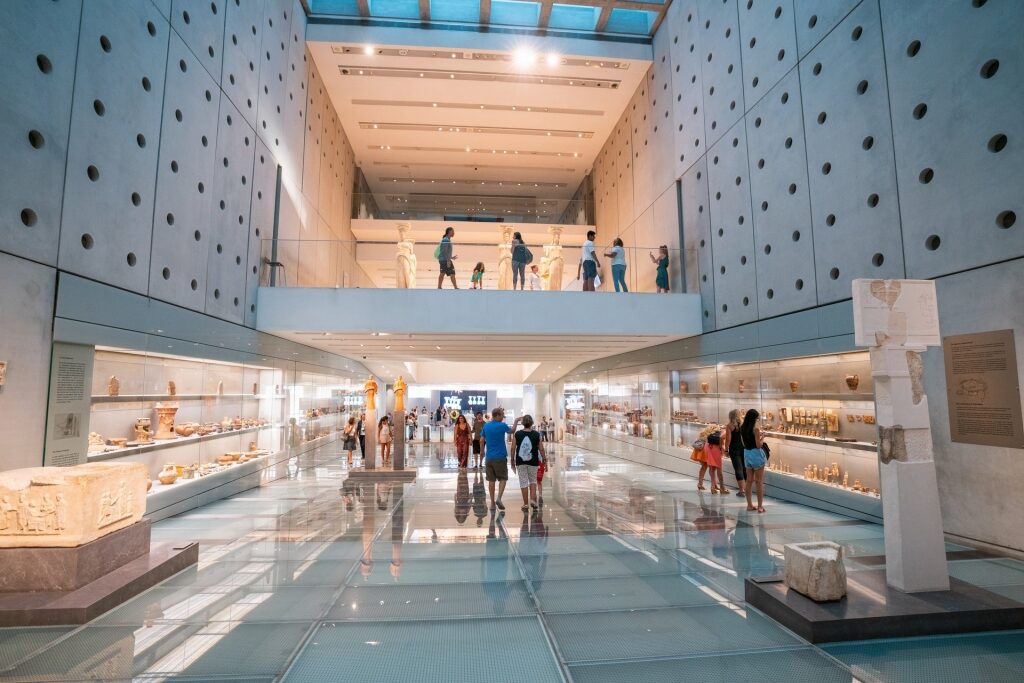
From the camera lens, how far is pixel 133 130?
7.22 m

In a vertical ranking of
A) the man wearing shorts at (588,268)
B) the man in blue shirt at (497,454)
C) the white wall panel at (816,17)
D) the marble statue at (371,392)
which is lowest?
the man in blue shirt at (497,454)

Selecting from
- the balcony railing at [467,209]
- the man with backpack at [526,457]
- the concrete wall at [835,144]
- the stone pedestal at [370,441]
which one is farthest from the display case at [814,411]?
the balcony railing at [467,209]

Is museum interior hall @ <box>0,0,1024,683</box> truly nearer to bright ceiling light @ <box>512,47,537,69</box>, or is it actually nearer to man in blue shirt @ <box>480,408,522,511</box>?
man in blue shirt @ <box>480,408,522,511</box>

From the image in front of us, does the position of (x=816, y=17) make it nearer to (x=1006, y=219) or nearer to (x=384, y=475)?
(x=1006, y=219)

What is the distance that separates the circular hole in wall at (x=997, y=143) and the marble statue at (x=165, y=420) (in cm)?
1162

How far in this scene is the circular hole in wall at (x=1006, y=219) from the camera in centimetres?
569

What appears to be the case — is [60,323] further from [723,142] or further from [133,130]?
[723,142]

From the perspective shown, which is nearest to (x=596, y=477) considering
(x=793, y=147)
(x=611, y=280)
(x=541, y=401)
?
(x=611, y=280)

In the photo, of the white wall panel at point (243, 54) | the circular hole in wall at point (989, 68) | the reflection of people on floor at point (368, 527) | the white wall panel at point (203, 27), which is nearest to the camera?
the reflection of people on floor at point (368, 527)

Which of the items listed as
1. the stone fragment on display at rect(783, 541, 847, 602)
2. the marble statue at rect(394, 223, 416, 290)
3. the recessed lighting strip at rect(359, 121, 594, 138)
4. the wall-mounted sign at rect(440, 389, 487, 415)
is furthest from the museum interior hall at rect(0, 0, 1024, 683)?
Result: the wall-mounted sign at rect(440, 389, 487, 415)

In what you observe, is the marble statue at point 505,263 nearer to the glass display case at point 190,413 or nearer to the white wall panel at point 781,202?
the white wall panel at point 781,202

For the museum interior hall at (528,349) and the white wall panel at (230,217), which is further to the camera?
the white wall panel at (230,217)

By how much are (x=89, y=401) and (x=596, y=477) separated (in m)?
9.46

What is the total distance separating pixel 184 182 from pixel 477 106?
12.0 meters
